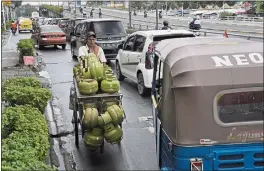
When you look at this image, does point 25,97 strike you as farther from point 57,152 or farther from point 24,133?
point 24,133

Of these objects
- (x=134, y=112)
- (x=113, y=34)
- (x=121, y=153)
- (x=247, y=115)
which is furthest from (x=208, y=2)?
(x=247, y=115)

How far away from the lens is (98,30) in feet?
59.8

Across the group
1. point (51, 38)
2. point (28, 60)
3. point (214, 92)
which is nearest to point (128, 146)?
point (214, 92)

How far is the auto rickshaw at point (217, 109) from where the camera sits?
164 inches

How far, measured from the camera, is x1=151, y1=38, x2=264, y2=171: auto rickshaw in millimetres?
4164

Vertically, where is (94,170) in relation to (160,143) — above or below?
below

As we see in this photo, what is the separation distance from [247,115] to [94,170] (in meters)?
3.17

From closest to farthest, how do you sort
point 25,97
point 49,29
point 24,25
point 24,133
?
1. point 24,133
2. point 25,97
3. point 49,29
4. point 24,25

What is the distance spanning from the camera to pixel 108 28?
60.2 feet

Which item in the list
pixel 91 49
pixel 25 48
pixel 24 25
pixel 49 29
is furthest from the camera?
pixel 24 25

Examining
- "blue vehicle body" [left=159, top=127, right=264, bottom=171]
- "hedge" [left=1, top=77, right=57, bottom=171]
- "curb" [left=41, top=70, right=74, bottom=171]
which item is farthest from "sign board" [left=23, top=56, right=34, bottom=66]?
"blue vehicle body" [left=159, top=127, right=264, bottom=171]

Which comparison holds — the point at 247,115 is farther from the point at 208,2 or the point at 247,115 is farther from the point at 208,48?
the point at 208,2

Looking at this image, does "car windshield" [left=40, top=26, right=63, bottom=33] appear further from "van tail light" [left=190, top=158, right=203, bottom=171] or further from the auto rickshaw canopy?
→ "van tail light" [left=190, top=158, right=203, bottom=171]

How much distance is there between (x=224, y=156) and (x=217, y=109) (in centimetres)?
47
